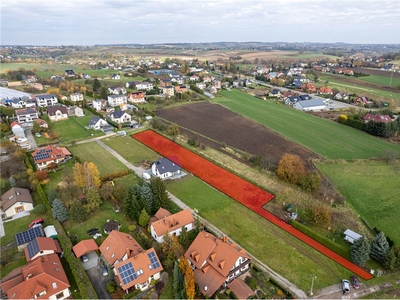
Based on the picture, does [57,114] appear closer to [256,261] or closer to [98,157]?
[98,157]

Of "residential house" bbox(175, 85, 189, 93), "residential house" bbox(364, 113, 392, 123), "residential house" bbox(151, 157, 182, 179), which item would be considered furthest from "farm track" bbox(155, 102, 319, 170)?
"residential house" bbox(364, 113, 392, 123)

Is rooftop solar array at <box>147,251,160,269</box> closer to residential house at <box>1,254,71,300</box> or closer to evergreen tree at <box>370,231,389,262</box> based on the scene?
residential house at <box>1,254,71,300</box>

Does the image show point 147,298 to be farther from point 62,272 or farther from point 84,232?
point 84,232

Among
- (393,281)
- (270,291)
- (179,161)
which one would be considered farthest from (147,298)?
(179,161)

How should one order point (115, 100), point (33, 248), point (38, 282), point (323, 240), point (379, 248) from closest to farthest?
point (38, 282), point (33, 248), point (379, 248), point (323, 240), point (115, 100)

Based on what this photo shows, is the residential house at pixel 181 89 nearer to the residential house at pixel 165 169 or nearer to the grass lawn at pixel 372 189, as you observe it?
the residential house at pixel 165 169

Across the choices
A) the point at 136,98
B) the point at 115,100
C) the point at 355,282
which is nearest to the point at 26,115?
the point at 115,100

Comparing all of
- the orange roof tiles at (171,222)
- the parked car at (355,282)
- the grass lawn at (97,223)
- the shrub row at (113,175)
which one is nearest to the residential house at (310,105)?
the shrub row at (113,175)
